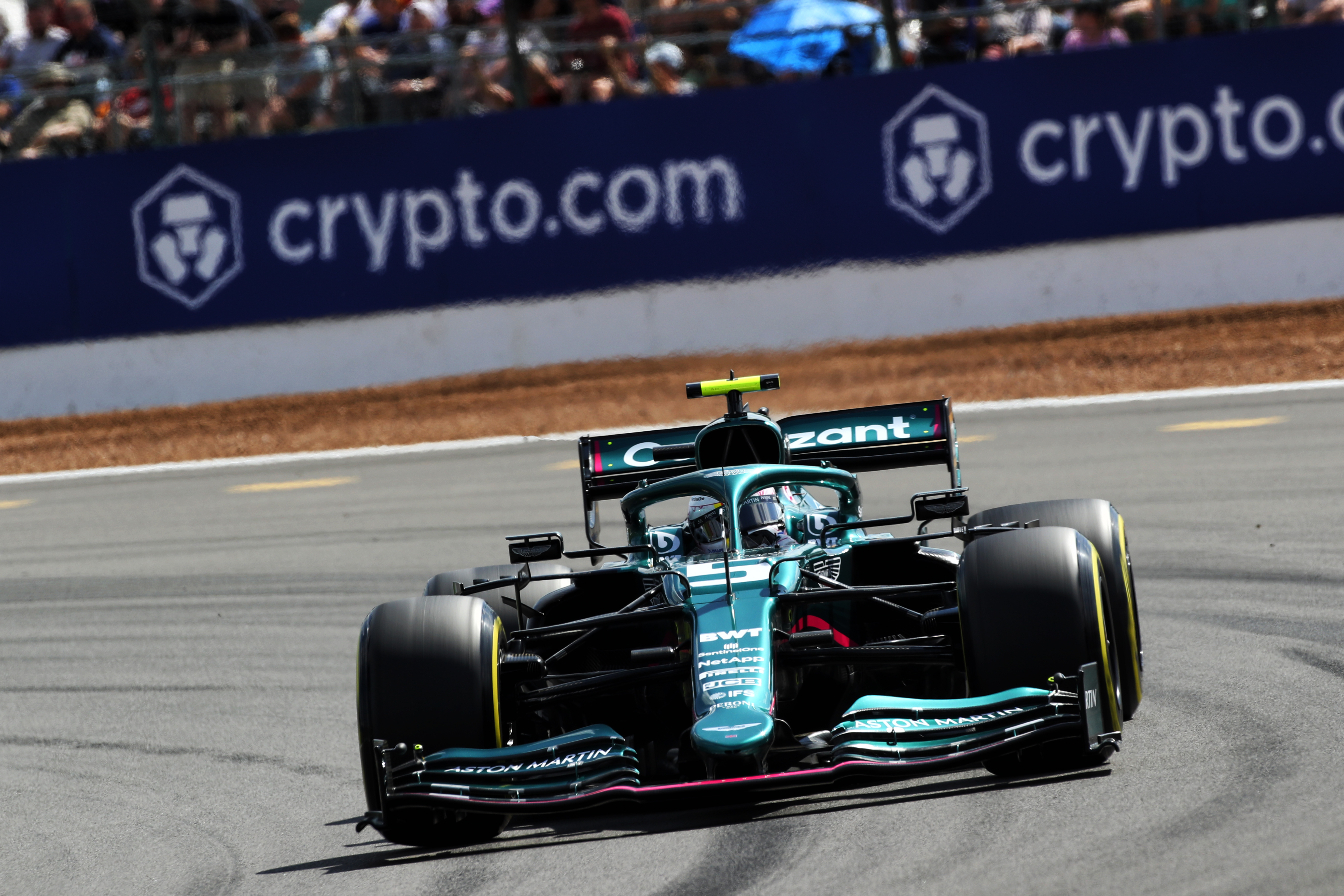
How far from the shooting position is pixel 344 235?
16.2 m

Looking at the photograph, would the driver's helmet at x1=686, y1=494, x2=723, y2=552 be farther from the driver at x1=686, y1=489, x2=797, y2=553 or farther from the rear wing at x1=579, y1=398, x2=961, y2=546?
the rear wing at x1=579, y1=398, x2=961, y2=546

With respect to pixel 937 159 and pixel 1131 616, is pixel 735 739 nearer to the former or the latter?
pixel 1131 616

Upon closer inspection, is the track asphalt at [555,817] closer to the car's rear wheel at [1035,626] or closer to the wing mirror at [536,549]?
the car's rear wheel at [1035,626]

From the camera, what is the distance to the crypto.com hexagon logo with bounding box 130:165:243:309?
1633 centimetres

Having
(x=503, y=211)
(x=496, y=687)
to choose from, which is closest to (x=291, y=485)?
(x=503, y=211)

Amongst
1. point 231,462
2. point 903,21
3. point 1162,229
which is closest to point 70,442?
point 231,462

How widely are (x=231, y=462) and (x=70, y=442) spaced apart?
1.87 metres

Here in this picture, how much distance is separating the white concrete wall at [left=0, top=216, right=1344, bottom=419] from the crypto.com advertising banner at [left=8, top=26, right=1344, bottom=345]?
0.51 feet

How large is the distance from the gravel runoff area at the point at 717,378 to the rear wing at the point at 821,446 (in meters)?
6.83

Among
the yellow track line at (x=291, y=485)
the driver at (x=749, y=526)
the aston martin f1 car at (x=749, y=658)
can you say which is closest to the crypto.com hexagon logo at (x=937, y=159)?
the yellow track line at (x=291, y=485)

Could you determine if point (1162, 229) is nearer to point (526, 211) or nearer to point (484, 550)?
point (526, 211)

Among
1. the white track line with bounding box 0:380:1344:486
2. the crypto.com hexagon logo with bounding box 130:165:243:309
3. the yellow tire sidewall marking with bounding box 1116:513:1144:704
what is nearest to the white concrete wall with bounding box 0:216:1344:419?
the crypto.com hexagon logo with bounding box 130:165:243:309

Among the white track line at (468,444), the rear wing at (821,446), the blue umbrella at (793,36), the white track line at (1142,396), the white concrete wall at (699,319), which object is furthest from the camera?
the blue umbrella at (793,36)

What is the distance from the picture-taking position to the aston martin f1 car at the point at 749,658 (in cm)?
503
